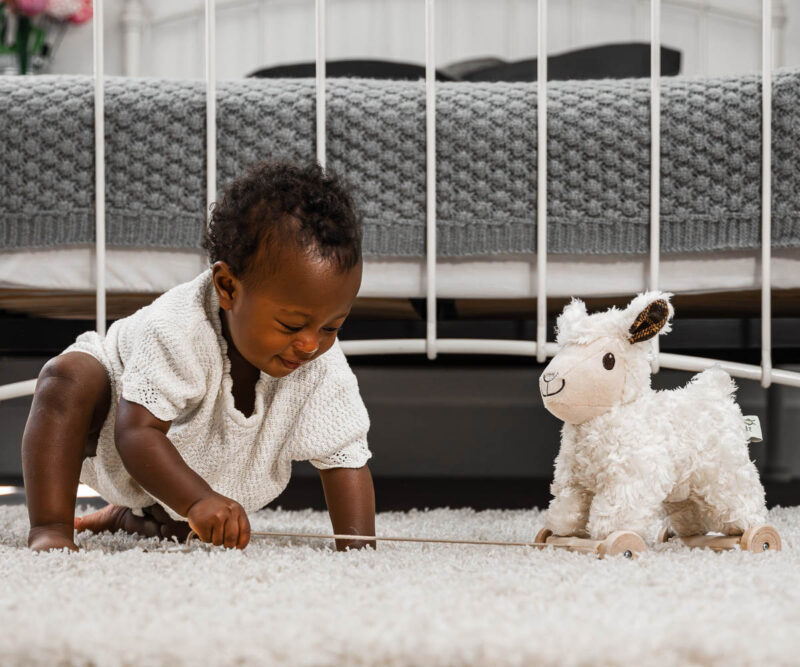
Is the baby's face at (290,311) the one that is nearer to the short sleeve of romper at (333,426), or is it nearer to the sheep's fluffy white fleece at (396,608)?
the short sleeve of romper at (333,426)

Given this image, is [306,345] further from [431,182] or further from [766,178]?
[766,178]

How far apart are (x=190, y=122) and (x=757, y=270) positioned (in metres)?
0.78

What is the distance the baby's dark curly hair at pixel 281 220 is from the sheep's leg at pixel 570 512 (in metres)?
0.32

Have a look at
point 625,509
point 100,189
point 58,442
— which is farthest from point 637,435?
point 100,189

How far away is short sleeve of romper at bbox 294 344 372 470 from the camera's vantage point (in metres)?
0.91

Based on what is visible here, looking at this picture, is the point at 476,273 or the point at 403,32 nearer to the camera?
the point at 476,273

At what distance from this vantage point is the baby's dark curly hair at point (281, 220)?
2.69 ft

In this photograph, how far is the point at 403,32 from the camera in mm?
2629

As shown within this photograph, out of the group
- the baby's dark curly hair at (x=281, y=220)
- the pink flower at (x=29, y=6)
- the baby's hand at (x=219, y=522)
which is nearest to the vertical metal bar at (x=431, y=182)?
the baby's dark curly hair at (x=281, y=220)

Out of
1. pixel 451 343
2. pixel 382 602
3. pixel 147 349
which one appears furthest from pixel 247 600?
pixel 451 343

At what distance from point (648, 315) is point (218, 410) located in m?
0.46

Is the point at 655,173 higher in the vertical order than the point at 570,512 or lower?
higher

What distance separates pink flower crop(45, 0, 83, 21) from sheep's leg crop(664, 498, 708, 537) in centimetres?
236

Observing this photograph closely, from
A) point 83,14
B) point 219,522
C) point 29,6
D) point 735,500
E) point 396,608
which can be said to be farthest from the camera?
point 83,14
